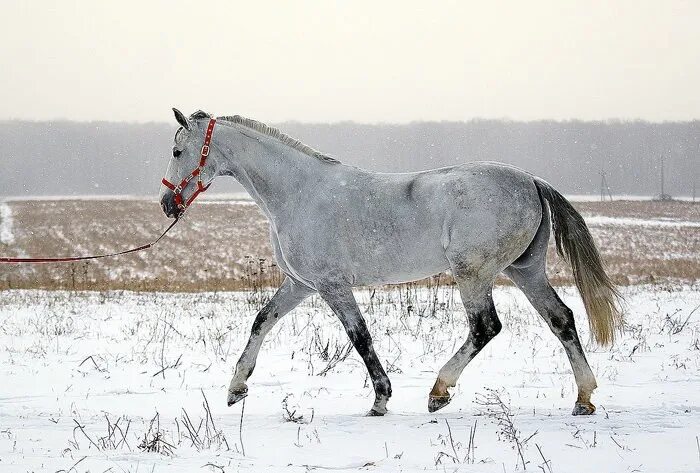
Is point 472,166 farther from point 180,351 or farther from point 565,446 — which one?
point 180,351

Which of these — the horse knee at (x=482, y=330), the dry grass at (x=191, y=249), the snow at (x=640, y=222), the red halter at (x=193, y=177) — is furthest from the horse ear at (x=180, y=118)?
the snow at (x=640, y=222)

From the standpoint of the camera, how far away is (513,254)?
531 centimetres

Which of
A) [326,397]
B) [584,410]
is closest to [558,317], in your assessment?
[584,410]

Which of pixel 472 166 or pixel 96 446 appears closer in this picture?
pixel 96 446

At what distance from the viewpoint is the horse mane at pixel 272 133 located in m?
5.86

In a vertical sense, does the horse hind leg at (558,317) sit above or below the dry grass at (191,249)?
above

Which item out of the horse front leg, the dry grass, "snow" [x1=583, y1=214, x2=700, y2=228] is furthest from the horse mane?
"snow" [x1=583, y1=214, x2=700, y2=228]

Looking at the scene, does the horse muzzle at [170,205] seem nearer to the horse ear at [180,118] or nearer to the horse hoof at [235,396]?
the horse ear at [180,118]

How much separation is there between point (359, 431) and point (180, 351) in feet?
12.6

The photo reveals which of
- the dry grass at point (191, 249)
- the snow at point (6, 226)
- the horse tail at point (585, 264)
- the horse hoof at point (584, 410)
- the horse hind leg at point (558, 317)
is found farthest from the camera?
the snow at point (6, 226)

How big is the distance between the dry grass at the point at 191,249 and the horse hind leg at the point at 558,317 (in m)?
7.32

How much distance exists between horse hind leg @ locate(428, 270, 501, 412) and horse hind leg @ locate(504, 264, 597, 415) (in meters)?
0.45

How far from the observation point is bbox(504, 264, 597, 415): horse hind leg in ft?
16.9

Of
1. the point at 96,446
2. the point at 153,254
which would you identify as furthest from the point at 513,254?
the point at 153,254
